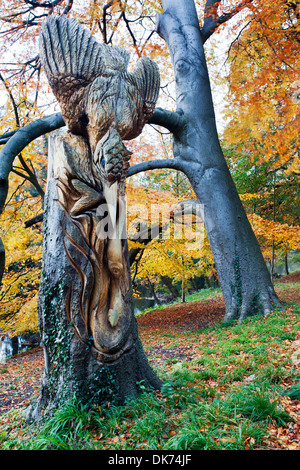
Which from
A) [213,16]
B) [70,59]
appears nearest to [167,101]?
[213,16]

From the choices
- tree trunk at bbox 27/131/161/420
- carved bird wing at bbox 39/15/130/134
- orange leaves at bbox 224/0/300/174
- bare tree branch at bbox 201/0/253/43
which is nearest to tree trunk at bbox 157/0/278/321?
bare tree branch at bbox 201/0/253/43

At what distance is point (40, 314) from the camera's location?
3.01 metres

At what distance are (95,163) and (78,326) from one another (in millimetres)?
1654

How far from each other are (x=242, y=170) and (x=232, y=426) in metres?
13.6

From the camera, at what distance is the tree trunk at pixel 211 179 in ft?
22.5

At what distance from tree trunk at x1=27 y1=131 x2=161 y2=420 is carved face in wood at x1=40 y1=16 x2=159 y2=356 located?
0.01 meters

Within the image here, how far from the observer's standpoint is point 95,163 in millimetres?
3008

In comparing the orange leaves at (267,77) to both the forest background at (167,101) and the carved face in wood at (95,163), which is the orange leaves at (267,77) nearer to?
the forest background at (167,101)

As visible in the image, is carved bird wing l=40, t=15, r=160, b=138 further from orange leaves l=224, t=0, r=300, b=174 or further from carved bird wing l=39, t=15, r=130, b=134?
orange leaves l=224, t=0, r=300, b=174

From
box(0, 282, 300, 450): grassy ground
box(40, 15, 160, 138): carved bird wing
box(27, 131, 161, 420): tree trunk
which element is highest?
box(40, 15, 160, 138): carved bird wing

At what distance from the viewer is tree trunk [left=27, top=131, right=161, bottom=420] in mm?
2781

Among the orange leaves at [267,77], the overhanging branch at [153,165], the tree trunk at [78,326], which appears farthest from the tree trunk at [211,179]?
the tree trunk at [78,326]
